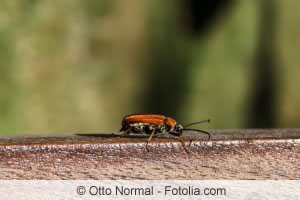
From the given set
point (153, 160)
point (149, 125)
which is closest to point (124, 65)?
point (149, 125)

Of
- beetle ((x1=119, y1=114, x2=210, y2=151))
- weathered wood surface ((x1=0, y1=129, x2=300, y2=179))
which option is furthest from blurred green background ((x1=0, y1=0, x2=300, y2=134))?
weathered wood surface ((x1=0, y1=129, x2=300, y2=179))

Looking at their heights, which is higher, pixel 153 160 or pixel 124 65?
pixel 124 65

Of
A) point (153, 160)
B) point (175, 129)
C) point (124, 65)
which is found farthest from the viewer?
point (124, 65)

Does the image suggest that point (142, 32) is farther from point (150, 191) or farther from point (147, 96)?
point (150, 191)

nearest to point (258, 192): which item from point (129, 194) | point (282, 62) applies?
point (129, 194)

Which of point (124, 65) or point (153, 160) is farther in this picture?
point (124, 65)

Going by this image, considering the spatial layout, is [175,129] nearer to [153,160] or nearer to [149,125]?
[149,125]

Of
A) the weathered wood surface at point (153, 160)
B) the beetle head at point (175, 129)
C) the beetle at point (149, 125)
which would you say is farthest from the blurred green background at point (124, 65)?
the weathered wood surface at point (153, 160)
